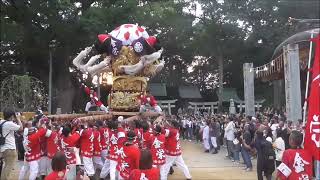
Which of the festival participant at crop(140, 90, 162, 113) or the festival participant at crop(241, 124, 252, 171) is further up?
the festival participant at crop(140, 90, 162, 113)

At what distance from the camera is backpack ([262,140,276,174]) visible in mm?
10328

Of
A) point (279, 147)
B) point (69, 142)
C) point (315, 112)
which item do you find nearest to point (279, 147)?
point (279, 147)

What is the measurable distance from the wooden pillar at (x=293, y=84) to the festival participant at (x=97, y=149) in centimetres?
601

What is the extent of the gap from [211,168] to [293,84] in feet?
12.0

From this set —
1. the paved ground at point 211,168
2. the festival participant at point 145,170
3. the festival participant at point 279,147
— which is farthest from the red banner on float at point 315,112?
the paved ground at point 211,168

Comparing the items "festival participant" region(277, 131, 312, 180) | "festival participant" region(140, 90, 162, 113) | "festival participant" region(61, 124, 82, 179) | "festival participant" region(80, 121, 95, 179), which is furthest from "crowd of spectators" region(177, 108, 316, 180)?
A: "festival participant" region(61, 124, 82, 179)

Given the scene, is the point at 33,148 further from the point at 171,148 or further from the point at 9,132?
the point at 171,148

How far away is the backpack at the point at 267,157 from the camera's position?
10.3m

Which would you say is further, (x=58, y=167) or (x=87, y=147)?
(x=87, y=147)

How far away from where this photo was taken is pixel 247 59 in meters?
36.2

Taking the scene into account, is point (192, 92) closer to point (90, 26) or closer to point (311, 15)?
point (311, 15)

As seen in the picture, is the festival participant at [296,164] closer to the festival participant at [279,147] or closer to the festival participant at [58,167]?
the festival participant at [58,167]

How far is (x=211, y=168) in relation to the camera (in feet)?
48.0

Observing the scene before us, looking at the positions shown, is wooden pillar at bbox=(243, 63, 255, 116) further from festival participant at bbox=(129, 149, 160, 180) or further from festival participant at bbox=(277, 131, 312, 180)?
festival participant at bbox=(129, 149, 160, 180)
